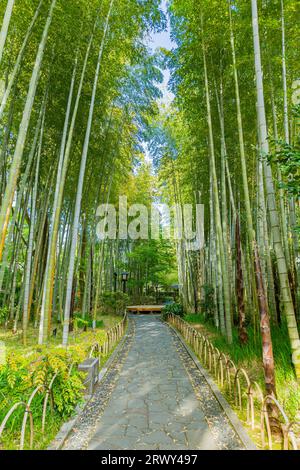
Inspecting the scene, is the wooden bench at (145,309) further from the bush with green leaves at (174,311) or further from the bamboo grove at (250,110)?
the bamboo grove at (250,110)

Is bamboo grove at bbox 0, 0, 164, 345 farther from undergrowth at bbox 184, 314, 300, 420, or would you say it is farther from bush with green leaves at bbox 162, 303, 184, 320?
bush with green leaves at bbox 162, 303, 184, 320

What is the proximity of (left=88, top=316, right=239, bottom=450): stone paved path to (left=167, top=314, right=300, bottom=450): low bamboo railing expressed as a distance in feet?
0.93

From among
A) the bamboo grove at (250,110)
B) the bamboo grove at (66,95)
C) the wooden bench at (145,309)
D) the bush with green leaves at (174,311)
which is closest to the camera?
the bamboo grove at (250,110)

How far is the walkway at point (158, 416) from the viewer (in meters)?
2.28

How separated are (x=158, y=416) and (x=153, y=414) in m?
0.07

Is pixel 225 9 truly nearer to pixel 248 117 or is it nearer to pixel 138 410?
pixel 248 117

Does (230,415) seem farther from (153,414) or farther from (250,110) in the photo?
(250,110)

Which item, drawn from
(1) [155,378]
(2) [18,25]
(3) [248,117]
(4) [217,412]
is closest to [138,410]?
(4) [217,412]

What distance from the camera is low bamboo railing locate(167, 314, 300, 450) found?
Answer: 2.00 m

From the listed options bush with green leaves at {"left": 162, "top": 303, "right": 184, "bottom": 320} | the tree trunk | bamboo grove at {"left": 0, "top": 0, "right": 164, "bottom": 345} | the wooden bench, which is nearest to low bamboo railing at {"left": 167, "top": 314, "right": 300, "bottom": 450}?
the tree trunk

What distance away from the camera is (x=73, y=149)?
6527mm

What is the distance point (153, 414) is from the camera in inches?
112

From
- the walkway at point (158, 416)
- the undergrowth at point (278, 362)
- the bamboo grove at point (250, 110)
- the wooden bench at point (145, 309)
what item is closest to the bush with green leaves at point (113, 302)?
the wooden bench at point (145, 309)
